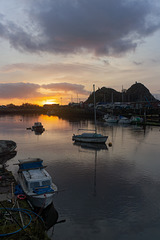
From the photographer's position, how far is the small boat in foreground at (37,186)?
21.8 m

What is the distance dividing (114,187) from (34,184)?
12.5 meters

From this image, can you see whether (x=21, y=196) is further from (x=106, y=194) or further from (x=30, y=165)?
(x=106, y=194)

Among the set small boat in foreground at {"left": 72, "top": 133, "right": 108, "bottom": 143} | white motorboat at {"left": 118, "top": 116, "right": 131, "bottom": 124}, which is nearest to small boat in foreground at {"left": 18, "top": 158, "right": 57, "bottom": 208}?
small boat in foreground at {"left": 72, "top": 133, "right": 108, "bottom": 143}

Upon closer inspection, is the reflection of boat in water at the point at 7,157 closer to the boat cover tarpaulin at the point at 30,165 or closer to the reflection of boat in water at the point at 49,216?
the boat cover tarpaulin at the point at 30,165

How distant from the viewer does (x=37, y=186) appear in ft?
77.0

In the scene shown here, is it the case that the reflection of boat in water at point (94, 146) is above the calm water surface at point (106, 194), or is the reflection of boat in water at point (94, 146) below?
above

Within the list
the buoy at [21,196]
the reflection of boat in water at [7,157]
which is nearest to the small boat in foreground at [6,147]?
the reflection of boat in water at [7,157]

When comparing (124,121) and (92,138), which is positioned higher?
(124,121)

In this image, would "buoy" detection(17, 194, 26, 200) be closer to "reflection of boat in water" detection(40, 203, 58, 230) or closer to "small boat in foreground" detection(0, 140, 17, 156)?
"reflection of boat in water" detection(40, 203, 58, 230)

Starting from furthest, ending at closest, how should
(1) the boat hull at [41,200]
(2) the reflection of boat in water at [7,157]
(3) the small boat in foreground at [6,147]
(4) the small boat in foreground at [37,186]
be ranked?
1. (3) the small boat in foreground at [6,147]
2. (2) the reflection of boat in water at [7,157]
3. (4) the small boat in foreground at [37,186]
4. (1) the boat hull at [41,200]

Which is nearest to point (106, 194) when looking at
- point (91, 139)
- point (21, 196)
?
point (21, 196)

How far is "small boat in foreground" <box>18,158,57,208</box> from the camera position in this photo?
71.7 feet

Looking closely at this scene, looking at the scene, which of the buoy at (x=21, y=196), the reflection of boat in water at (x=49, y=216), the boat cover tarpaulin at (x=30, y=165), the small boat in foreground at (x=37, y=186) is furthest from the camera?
the boat cover tarpaulin at (x=30, y=165)

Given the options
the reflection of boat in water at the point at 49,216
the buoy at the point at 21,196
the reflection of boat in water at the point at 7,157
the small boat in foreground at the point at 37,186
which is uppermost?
the small boat in foreground at the point at 37,186
